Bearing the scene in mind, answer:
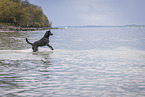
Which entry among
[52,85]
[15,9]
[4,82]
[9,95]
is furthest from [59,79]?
[15,9]

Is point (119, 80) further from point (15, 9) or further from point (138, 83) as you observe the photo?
point (15, 9)

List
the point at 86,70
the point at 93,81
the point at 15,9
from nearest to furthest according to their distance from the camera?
1. the point at 93,81
2. the point at 86,70
3. the point at 15,9

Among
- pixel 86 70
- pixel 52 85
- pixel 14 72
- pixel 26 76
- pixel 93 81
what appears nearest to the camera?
pixel 52 85

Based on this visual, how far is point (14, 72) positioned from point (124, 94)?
4.30m

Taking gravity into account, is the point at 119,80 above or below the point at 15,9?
below

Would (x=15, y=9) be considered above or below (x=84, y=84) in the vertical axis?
above

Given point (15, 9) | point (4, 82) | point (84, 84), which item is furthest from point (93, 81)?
point (15, 9)

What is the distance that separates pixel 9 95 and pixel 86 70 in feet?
13.0

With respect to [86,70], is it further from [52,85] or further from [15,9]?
[15,9]

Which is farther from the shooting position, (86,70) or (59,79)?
(86,70)

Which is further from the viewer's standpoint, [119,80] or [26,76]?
[26,76]

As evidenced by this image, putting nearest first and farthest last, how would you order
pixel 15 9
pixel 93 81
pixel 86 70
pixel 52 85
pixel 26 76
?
pixel 52 85 → pixel 93 81 → pixel 26 76 → pixel 86 70 → pixel 15 9

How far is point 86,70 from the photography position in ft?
29.6

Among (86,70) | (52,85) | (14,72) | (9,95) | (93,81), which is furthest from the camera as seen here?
(86,70)
